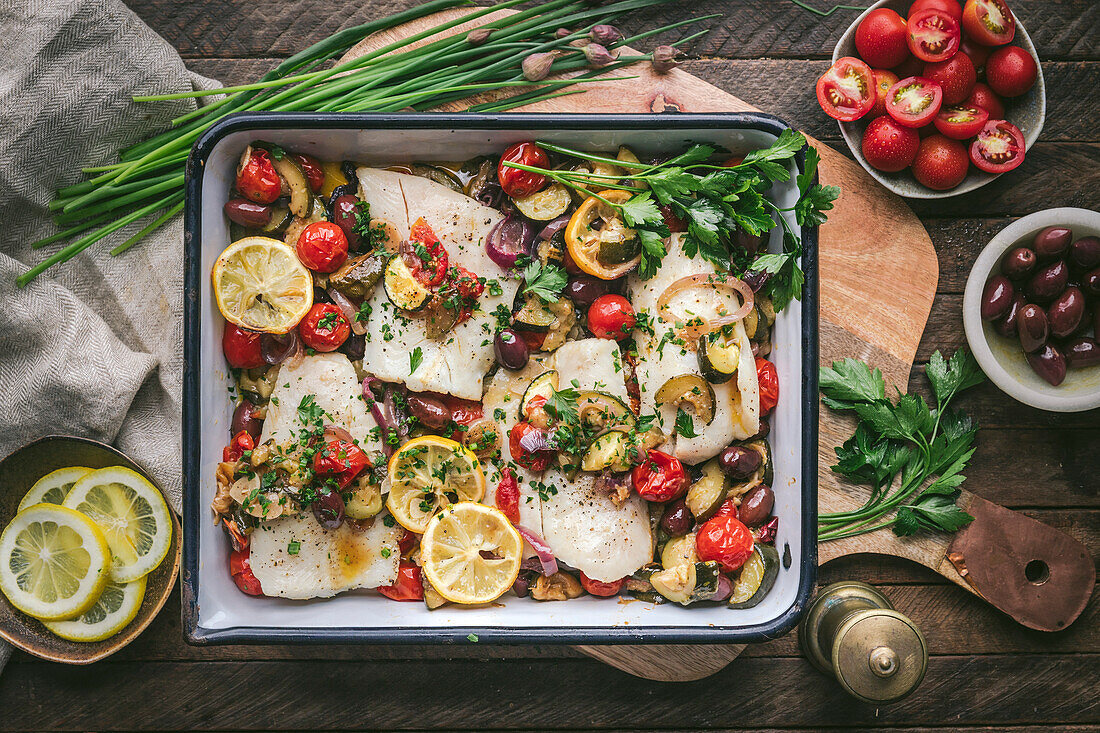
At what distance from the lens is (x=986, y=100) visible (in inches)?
118

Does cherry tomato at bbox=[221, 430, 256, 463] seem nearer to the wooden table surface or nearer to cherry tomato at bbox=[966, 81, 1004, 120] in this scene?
the wooden table surface

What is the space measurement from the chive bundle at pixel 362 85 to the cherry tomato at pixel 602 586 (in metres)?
1.97

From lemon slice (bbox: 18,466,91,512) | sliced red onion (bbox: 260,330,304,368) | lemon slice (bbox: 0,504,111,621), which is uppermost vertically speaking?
sliced red onion (bbox: 260,330,304,368)

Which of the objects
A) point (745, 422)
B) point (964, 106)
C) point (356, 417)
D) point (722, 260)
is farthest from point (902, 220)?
point (356, 417)

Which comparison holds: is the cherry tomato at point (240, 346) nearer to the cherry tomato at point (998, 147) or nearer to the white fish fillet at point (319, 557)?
the white fish fillet at point (319, 557)

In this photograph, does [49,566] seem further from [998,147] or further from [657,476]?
[998,147]

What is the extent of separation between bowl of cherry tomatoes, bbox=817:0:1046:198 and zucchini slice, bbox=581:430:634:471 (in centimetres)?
157

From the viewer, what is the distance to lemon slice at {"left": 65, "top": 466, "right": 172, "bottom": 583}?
114 inches

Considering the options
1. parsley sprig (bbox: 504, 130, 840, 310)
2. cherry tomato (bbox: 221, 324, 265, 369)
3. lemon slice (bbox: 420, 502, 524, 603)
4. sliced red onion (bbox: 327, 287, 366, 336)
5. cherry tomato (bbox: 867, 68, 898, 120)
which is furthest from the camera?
cherry tomato (bbox: 867, 68, 898, 120)

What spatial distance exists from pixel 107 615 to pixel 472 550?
158cm

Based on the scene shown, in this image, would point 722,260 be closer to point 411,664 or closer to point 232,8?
point 411,664

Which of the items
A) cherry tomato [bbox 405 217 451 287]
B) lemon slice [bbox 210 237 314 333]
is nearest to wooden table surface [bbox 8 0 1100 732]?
lemon slice [bbox 210 237 314 333]

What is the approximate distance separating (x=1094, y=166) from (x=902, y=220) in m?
0.95

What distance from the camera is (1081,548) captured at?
123 inches
